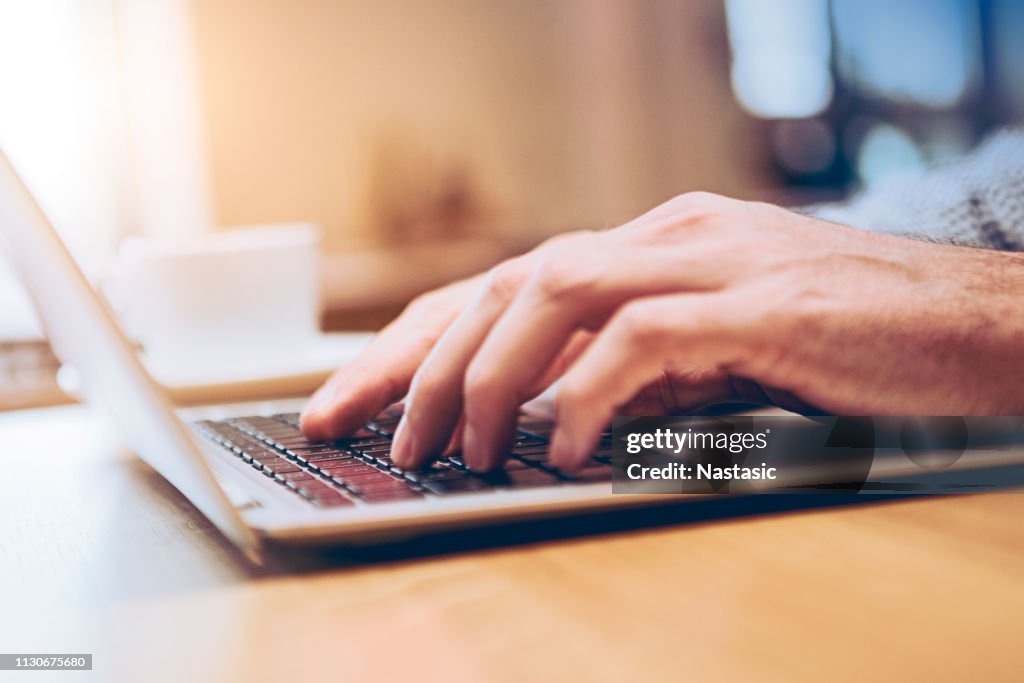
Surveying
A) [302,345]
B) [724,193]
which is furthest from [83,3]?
[724,193]

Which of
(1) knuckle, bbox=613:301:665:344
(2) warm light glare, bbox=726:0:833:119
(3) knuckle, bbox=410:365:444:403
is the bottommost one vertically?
(3) knuckle, bbox=410:365:444:403

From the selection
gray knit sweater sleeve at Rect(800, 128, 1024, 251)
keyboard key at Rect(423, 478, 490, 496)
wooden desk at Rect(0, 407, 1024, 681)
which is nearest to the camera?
wooden desk at Rect(0, 407, 1024, 681)

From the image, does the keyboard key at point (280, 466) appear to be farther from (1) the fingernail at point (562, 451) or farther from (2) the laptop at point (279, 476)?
(1) the fingernail at point (562, 451)

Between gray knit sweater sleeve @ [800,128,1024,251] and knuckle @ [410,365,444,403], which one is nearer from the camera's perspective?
knuckle @ [410,365,444,403]

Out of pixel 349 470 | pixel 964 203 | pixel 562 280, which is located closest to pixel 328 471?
pixel 349 470

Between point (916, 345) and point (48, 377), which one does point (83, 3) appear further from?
point (916, 345)

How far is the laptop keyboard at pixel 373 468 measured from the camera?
0.32 meters

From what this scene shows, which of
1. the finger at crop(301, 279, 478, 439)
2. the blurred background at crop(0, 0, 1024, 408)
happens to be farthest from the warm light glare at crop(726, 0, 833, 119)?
the finger at crop(301, 279, 478, 439)

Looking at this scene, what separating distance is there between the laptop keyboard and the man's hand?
1 cm

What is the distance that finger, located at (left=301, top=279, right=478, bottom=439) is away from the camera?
441mm

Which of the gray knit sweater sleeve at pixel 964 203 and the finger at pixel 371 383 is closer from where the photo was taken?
the finger at pixel 371 383

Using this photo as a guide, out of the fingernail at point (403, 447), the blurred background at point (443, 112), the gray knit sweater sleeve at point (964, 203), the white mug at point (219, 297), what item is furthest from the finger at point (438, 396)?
the blurred background at point (443, 112)

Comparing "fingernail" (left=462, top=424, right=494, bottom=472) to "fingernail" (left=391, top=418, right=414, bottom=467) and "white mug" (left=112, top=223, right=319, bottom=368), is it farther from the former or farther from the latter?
"white mug" (left=112, top=223, right=319, bottom=368)

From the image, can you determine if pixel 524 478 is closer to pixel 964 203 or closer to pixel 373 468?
pixel 373 468
